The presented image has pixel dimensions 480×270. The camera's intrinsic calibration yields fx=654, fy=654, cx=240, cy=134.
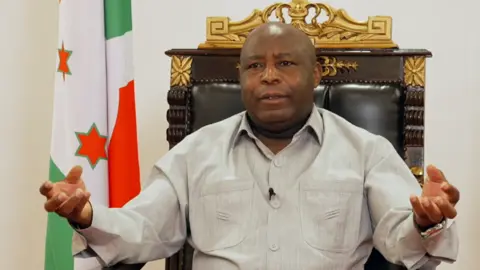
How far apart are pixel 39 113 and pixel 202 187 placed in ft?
3.82

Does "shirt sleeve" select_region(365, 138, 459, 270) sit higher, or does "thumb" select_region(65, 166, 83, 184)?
"thumb" select_region(65, 166, 83, 184)

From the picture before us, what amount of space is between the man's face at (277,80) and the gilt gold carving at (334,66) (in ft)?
0.82

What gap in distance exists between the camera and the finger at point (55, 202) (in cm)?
127

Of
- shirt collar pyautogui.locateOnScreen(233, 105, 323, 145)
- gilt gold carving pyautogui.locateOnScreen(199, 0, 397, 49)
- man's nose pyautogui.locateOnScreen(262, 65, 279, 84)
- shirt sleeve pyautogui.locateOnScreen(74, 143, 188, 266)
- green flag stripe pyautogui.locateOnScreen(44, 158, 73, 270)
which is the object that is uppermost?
gilt gold carving pyautogui.locateOnScreen(199, 0, 397, 49)

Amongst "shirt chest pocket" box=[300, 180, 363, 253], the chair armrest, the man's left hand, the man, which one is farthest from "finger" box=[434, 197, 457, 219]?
the chair armrest

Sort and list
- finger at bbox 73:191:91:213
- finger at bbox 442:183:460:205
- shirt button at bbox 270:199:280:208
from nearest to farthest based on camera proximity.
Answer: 1. finger at bbox 442:183:460:205
2. finger at bbox 73:191:91:213
3. shirt button at bbox 270:199:280:208

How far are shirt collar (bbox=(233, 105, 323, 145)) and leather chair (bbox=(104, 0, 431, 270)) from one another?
0.18 meters

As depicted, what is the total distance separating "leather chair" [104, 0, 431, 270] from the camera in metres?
1.84

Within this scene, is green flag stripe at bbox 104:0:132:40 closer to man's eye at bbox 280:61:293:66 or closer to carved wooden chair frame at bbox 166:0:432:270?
carved wooden chair frame at bbox 166:0:432:270

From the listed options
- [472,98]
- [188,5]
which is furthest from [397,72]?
[188,5]

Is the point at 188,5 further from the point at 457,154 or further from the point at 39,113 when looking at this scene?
the point at 457,154

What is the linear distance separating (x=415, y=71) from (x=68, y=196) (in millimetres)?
1058

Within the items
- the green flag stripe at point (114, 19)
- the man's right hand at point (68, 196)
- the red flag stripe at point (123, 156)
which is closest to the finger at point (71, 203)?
the man's right hand at point (68, 196)

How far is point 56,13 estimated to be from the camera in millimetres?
2559
